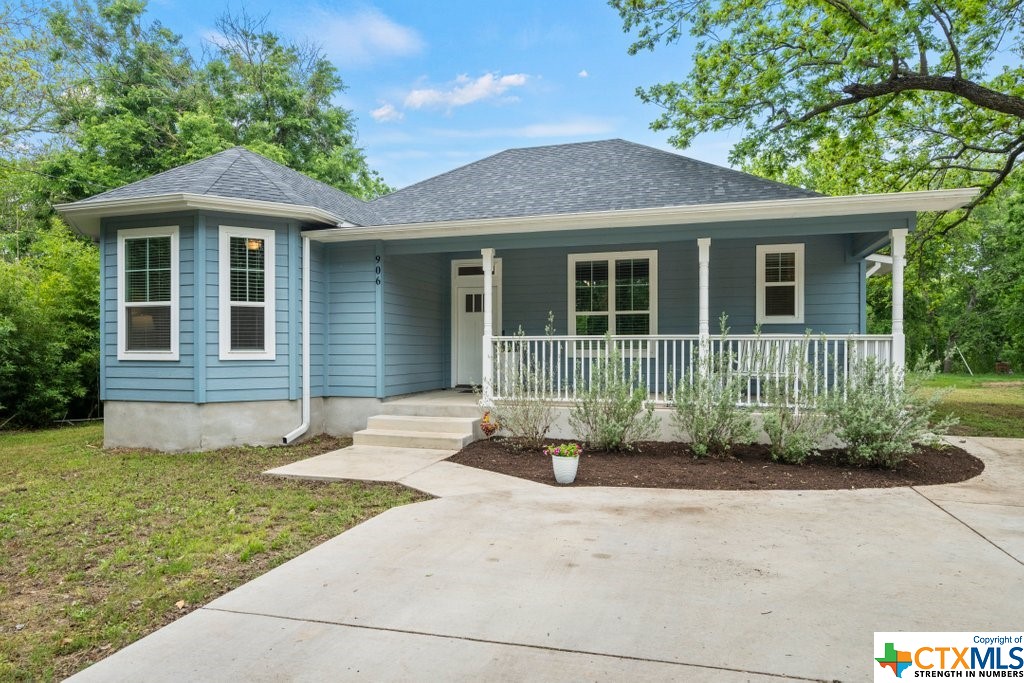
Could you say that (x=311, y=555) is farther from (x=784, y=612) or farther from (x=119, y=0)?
(x=119, y=0)

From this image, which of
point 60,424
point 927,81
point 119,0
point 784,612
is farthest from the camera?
point 119,0

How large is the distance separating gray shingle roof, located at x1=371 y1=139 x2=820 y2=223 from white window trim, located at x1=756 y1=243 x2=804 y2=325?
0.99 meters

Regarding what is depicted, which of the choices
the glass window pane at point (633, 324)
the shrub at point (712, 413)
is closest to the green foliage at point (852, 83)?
the glass window pane at point (633, 324)

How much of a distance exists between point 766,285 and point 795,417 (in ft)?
9.24

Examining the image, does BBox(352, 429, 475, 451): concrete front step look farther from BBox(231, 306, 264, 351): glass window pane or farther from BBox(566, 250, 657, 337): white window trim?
BBox(566, 250, 657, 337): white window trim

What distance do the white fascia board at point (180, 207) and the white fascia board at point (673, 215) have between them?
0.42 meters

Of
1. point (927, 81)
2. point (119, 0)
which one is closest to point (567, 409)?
point (927, 81)

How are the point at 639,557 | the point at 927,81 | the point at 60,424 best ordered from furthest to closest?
the point at 60,424 < the point at 927,81 < the point at 639,557

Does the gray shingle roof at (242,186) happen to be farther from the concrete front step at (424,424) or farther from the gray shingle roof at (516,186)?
the concrete front step at (424,424)

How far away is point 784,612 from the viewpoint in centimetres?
278

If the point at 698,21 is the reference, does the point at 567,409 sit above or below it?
below

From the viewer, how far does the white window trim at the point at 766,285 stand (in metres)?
8.56

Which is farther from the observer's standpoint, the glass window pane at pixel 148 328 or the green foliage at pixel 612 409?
the glass window pane at pixel 148 328

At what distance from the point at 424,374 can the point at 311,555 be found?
5903 millimetres
